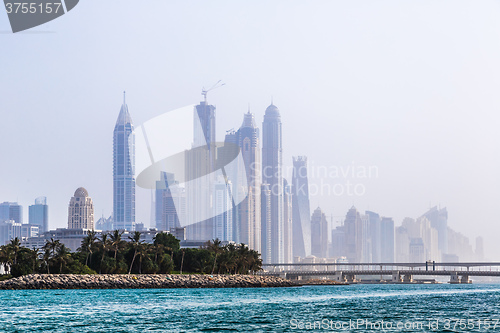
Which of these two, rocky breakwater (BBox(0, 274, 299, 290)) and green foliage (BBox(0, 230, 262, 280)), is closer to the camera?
rocky breakwater (BBox(0, 274, 299, 290))

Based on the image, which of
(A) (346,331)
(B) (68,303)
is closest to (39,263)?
(B) (68,303)

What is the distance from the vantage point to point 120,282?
13650cm

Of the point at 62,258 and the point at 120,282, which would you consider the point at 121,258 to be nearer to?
the point at 62,258

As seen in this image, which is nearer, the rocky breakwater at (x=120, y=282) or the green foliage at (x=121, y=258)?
the rocky breakwater at (x=120, y=282)

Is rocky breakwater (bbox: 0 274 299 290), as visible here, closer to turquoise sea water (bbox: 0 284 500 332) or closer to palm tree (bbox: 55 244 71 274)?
palm tree (bbox: 55 244 71 274)

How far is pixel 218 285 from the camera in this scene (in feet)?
513

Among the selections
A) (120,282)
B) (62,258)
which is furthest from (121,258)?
(120,282)

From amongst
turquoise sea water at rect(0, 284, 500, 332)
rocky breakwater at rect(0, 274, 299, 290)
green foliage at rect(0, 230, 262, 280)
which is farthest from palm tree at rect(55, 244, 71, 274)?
turquoise sea water at rect(0, 284, 500, 332)

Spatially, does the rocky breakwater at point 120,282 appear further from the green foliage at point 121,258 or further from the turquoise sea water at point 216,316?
the turquoise sea water at point 216,316

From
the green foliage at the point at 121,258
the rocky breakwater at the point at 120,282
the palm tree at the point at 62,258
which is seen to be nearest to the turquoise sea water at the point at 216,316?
the rocky breakwater at the point at 120,282

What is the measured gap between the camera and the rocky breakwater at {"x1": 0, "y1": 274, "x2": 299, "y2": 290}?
416 ft

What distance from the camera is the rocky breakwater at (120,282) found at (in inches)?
4988

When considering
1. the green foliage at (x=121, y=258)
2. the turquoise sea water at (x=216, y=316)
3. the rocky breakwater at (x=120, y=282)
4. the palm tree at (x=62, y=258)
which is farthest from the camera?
the palm tree at (x=62, y=258)

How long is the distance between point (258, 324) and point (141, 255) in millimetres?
89933
